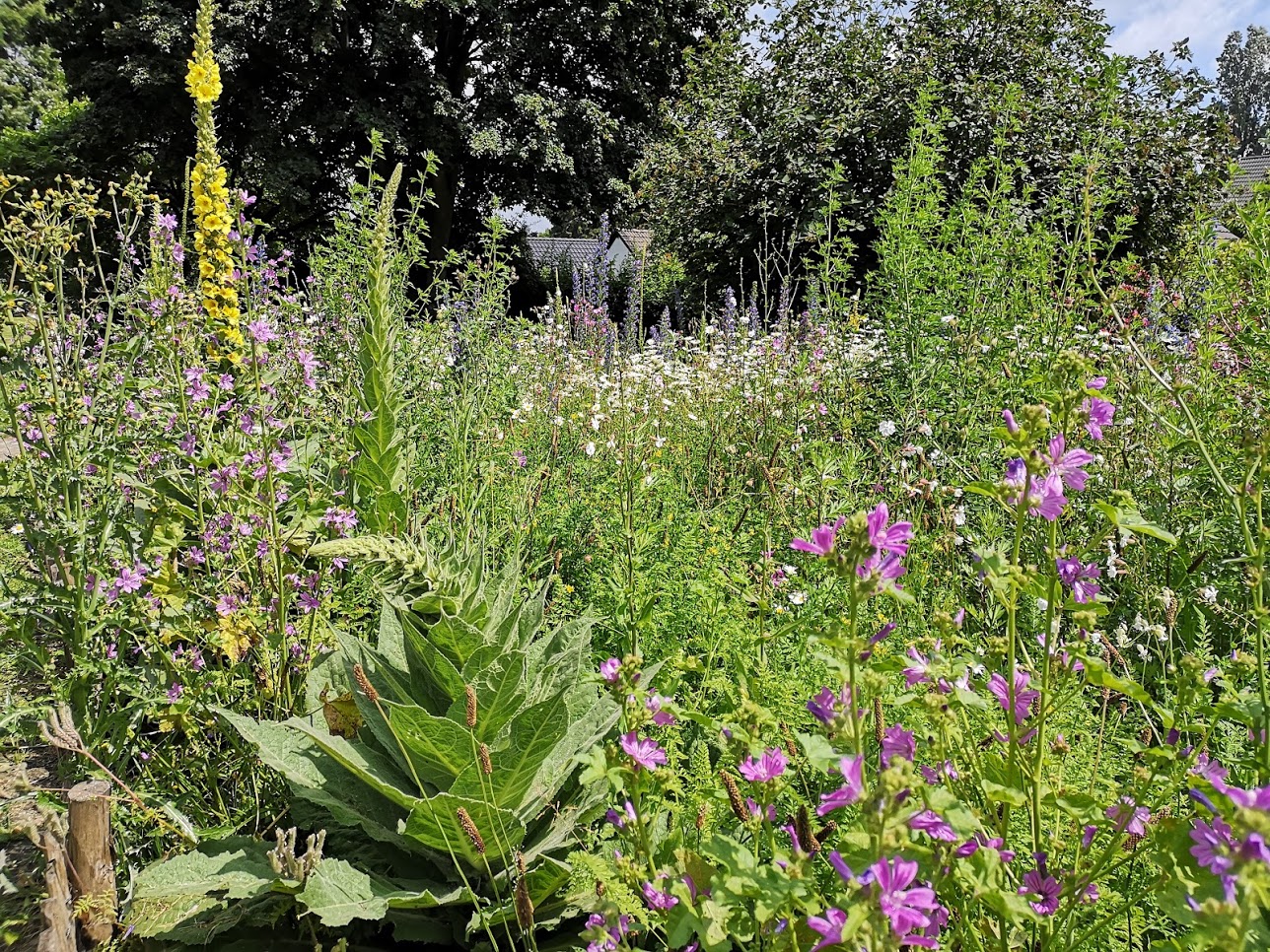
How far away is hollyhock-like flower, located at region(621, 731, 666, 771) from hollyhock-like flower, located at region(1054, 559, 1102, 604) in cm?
63

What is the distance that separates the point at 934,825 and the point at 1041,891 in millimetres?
316

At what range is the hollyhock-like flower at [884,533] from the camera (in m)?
0.85

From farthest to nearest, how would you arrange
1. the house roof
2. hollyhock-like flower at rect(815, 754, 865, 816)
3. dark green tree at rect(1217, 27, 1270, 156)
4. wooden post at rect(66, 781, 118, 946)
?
dark green tree at rect(1217, 27, 1270, 156) < the house roof < wooden post at rect(66, 781, 118, 946) < hollyhock-like flower at rect(815, 754, 865, 816)

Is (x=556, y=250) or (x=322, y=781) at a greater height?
(x=556, y=250)

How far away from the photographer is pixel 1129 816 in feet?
3.19

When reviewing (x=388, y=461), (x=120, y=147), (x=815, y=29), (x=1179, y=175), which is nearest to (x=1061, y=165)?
(x=1179, y=175)

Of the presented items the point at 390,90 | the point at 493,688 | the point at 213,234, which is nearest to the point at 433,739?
the point at 493,688

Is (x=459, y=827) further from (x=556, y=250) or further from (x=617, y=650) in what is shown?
(x=556, y=250)

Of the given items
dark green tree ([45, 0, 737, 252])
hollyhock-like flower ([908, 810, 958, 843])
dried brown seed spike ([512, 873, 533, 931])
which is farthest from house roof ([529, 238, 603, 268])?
hollyhock-like flower ([908, 810, 958, 843])

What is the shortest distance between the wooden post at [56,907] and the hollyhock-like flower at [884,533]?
154 cm

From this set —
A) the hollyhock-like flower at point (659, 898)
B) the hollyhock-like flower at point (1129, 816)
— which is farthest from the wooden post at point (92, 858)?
the hollyhock-like flower at point (1129, 816)

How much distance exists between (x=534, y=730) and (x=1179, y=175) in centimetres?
973

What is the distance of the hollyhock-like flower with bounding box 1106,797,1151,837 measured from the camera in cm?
98

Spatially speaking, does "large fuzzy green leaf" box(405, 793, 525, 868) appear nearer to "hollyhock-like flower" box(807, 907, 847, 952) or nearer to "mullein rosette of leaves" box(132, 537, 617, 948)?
"mullein rosette of leaves" box(132, 537, 617, 948)
